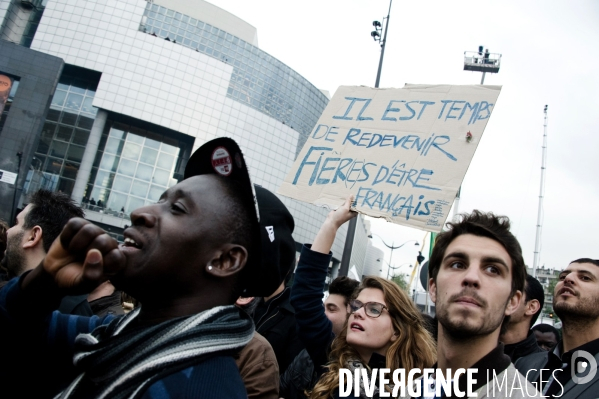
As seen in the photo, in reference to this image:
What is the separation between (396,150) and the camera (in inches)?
127

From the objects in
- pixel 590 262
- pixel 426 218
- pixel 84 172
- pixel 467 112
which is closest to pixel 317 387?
pixel 426 218

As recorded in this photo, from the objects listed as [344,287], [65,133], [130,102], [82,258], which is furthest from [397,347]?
[65,133]

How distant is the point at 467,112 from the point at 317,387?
2.13m

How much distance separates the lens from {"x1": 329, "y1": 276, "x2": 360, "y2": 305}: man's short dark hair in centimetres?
409

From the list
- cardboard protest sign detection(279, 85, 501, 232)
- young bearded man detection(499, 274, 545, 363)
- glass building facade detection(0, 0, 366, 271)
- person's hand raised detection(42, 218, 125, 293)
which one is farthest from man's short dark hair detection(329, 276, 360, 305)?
glass building facade detection(0, 0, 366, 271)

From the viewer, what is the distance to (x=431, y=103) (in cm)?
334

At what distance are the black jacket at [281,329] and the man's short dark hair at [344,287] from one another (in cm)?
54

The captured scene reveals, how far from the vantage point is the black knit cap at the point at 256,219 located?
4.90ft

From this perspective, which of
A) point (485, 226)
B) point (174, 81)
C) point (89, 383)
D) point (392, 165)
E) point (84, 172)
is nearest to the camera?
point (89, 383)

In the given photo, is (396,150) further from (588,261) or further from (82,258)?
(82,258)

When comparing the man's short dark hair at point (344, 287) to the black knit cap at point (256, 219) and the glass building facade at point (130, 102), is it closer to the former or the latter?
the black knit cap at point (256, 219)

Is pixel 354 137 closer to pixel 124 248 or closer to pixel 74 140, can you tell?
pixel 124 248

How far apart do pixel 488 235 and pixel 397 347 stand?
113 cm

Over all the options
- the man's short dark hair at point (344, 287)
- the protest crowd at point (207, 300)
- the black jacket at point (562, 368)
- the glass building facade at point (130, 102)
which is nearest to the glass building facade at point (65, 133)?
the glass building facade at point (130, 102)
